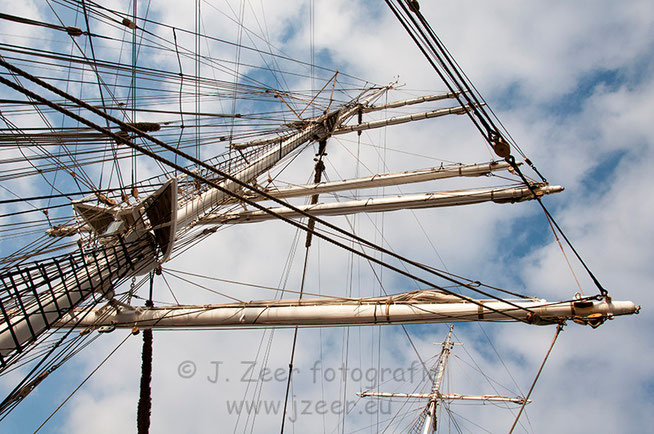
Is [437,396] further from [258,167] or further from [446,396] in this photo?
[258,167]

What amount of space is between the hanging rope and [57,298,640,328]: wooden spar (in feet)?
1.47

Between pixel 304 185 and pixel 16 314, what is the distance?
27.3ft

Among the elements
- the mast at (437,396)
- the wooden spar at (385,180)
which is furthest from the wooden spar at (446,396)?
the wooden spar at (385,180)

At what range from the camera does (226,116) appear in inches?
392

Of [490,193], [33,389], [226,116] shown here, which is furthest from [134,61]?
[490,193]

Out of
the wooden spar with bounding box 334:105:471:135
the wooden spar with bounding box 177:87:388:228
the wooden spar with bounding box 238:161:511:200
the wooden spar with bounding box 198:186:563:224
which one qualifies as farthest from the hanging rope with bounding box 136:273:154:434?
the wooden spar with bounding box 334:105:471:135

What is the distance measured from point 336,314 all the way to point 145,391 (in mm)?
3359

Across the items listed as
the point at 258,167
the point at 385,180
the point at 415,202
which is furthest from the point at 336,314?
the point at 385,180

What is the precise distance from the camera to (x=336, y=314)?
789 cm

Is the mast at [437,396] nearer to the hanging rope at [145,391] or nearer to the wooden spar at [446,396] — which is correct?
the wooden spar at [446,396]

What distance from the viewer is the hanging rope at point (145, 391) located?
7.44 metres

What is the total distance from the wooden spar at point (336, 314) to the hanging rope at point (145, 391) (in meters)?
0.45

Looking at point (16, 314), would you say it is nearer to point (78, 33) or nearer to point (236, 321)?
point (236, 321)

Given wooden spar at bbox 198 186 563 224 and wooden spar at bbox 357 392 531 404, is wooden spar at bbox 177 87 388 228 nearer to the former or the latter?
wooden spar at bbox 198 186 563 224
